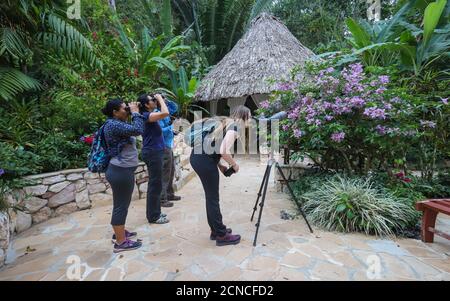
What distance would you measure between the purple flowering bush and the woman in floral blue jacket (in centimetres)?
218

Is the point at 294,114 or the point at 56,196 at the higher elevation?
the point at 294,114

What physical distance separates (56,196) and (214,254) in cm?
256

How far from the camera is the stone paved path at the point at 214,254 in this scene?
2.32 m

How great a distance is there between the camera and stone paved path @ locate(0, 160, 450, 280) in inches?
91.5

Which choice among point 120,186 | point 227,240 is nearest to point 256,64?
point 227,240

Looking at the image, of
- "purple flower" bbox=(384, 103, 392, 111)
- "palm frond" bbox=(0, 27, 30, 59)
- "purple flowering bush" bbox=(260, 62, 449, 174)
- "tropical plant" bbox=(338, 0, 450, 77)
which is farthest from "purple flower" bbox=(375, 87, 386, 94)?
"palm frond" bbox=(0, 27, 30, 59)

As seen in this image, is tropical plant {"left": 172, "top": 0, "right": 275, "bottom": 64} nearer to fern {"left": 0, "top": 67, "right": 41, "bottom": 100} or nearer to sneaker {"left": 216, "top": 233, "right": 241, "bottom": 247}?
fern {"left": 0, "top": 67, "right": 41, "bottom": 100}

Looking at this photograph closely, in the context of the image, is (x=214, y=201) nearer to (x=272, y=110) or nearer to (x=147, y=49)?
(x=272, y=110)

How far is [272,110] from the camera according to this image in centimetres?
454

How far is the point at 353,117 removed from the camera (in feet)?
12.3

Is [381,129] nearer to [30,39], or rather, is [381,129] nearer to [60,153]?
[60,153]

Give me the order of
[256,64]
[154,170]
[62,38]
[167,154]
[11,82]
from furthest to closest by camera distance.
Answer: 1. [256,64]
2. [62,38]
3. [11,82]
4. [167,154]
5. [154,170]

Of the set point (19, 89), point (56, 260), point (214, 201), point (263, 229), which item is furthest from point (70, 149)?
point (263, 229)

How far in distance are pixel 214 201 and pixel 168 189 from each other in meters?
2.05
